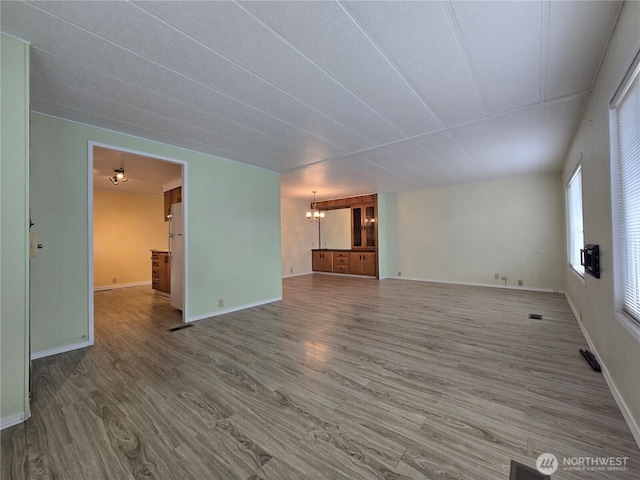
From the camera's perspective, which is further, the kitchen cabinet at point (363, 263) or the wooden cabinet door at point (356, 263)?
the wooden cabinet door at point (356, 263)

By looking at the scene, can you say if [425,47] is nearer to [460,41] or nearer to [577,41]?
[460,41]

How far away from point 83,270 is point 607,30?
5109 millimetres

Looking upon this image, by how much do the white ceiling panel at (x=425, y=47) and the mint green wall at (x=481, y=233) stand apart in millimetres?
4409

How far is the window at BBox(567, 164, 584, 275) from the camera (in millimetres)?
3753

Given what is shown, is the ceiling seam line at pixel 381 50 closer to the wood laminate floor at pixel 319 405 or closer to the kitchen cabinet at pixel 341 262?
the wood laminate floor at pixel 319 405

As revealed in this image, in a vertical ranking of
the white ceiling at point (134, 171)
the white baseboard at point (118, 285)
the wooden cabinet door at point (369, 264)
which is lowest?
the white baseboard at point (118, 285)

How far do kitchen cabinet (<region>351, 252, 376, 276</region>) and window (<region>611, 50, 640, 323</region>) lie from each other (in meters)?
6.26

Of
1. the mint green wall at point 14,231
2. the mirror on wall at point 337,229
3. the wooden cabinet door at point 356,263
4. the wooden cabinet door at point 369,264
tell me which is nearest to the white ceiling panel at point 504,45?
the mint green wall at point 14,231

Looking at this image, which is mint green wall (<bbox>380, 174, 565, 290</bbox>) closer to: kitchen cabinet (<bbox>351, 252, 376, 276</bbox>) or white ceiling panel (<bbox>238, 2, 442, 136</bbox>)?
kitchen cabinet (<bbox>351, 252, 376, 276</bbox>)

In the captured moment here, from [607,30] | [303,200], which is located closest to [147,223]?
[303,200]

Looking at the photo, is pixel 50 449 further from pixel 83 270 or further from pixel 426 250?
pixel 426 250

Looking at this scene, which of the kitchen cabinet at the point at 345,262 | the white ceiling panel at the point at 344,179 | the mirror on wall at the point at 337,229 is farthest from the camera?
the mirror on wall at the point at 337,229

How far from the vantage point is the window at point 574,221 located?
12.3ft

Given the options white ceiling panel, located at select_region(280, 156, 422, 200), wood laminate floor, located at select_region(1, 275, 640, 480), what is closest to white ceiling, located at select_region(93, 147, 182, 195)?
white ceiling panel, located at select_region(280, 156, 422, 200)
